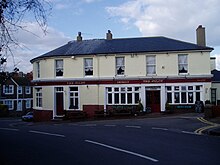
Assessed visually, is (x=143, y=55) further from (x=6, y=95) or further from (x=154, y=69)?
(x=6, y=95)

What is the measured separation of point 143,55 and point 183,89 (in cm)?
533

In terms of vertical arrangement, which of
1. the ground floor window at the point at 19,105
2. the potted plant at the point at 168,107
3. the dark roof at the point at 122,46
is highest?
the dark roof at the point at 122,46

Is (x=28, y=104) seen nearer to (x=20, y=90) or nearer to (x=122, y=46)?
(x=20, y=90)

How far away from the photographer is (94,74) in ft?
106

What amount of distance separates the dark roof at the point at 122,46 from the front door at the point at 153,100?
439 cm

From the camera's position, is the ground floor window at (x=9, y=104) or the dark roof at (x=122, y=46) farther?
the ground floor window at (x=9, y=104)

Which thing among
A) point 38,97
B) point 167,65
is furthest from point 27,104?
point 167,65

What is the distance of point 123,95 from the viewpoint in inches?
1256

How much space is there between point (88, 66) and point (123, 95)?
4.94m

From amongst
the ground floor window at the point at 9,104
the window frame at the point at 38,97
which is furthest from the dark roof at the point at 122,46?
the ground floor window at the point at 9,104

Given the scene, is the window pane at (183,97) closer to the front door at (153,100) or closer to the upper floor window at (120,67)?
the front door at (153,100)

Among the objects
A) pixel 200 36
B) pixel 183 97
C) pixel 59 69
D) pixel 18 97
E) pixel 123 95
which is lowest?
pixel 18 97

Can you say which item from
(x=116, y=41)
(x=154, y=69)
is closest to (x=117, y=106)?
(x=154, y=69)

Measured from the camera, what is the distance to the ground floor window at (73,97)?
32.6 m
